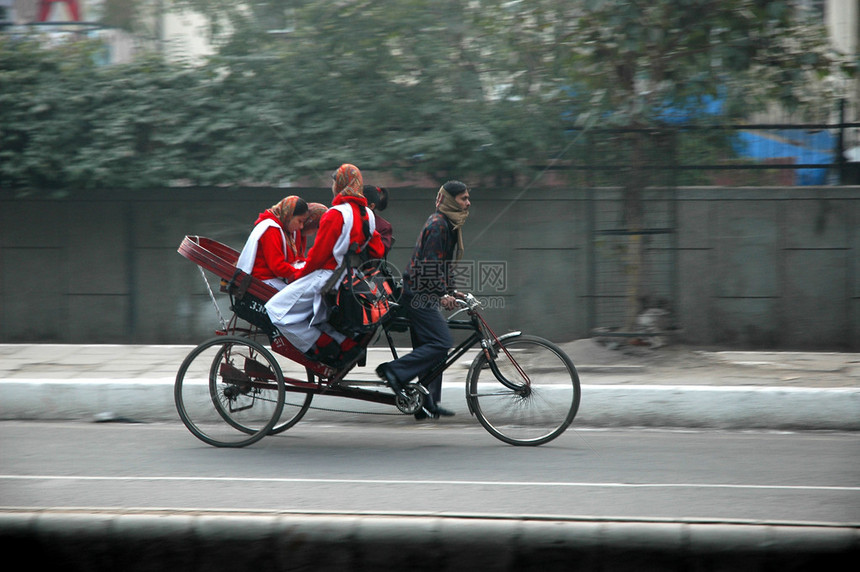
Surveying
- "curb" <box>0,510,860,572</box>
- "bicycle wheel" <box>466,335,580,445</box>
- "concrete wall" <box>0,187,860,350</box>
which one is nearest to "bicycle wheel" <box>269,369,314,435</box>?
"bicycle wheel" <box>466,335,580,445</box>

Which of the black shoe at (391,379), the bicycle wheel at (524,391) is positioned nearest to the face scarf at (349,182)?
the black shoe at (391,379)

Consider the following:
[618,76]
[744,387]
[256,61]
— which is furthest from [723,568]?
[256,61]

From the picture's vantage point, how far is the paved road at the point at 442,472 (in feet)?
15.1

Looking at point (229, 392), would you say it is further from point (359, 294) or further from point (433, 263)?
point (433, 263)

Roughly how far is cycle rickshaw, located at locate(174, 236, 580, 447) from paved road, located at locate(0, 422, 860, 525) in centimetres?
19

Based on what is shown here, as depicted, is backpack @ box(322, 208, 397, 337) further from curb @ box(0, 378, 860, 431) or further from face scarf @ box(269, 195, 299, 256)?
curb @ box(0, 378, 860, 431)

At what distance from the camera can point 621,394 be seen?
7.05 metres

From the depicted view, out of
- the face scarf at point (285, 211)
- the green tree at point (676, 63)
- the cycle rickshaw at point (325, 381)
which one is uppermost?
the green tree at point (676, 63)

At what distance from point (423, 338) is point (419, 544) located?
2461mm

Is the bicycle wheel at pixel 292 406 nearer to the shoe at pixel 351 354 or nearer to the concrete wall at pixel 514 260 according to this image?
the shoe at pixel 351 354

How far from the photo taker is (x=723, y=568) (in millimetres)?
3523

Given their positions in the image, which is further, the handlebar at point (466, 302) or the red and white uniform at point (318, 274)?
the handlebar at point (466, 302)

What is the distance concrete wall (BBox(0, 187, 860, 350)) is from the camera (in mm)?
9117

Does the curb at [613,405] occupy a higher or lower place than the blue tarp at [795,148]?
lower
